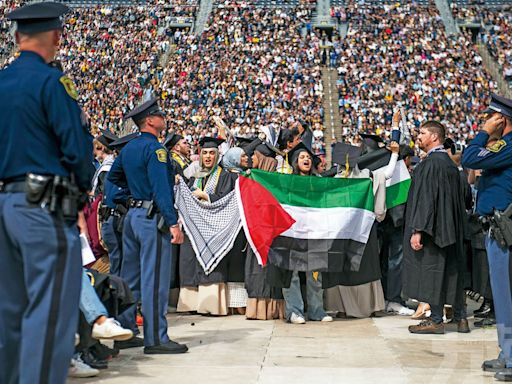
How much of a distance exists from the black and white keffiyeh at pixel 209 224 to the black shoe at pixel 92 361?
10.4 feet

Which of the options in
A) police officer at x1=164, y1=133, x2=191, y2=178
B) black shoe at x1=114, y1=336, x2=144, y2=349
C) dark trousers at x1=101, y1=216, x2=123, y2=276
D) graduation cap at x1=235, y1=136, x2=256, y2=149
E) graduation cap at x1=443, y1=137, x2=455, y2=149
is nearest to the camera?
black shoe at x1=114, y1=336, x2=144, y2=349

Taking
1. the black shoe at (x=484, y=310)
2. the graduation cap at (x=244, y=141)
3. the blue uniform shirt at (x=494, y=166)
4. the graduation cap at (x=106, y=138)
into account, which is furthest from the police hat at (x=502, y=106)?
the graduation cap at (x=244, y=141)

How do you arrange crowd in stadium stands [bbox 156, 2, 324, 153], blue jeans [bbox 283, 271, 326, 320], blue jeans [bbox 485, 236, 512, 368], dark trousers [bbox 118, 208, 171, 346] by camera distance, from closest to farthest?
1. blue jeans [bbox 485, 236, 512, 368]
2. dark trousers [bbox 118, 208, 171, 346]
3. blue jeans [bbox 283, 271, 326, 320]
4. crowd in stadium stands [bbox 156, 2, 324, 153]

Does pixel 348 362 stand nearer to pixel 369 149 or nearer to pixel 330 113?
pixel 369 149

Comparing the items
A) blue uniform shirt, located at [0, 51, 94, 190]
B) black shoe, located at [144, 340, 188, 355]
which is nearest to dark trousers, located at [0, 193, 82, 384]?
blue uniform shirt, located at [0, 51, 94, 190]

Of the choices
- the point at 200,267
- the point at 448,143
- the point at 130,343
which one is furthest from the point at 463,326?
the point at 130,343

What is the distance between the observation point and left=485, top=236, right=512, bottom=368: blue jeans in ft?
19.7

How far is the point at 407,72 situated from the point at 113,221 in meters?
30.8

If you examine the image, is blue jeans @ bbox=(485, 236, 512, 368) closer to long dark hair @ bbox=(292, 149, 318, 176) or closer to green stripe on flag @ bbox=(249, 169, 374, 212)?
green stripe on flag @ bbox=(249, 169, 374, 212)

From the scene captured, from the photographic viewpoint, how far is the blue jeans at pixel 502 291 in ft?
19.7

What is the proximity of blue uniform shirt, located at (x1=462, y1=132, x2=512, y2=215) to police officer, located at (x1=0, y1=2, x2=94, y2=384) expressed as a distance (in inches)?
120

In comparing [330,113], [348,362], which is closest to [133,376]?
[348,362]

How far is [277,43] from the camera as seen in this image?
40531 millimetres

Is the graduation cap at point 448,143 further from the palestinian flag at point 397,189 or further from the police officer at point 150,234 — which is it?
the police officer at point 150,234
